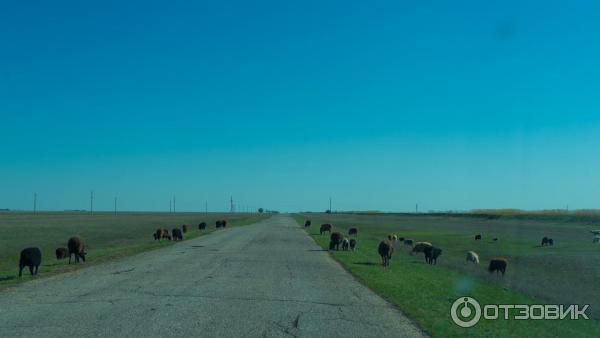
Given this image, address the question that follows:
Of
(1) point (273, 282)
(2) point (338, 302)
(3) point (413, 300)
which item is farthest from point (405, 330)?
(1) point (273, 282)

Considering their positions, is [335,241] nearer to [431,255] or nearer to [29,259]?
[431,255]

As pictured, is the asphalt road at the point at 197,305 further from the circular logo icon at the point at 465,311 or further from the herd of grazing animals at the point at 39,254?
the herd of grazing animals at the point at 39,254

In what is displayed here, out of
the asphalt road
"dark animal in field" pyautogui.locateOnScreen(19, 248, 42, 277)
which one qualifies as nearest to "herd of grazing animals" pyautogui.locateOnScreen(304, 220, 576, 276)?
the asphalt road

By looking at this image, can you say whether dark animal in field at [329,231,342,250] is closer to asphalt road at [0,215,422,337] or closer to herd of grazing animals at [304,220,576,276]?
herd of grazing animals at [304,220,576,276]

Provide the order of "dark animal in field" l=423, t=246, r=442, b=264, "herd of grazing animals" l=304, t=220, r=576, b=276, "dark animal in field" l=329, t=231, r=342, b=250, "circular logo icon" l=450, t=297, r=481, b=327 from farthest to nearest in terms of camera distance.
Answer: "dark animal in field" l=329, t=231, r=342, b=250 → "dark animal in field" l=423, t=246, r=442, b=264 → "herd of grazing animals" l=304, t=220, r=576, b=276 → "circular logo icon" l=450, t=297, r=481, b=327

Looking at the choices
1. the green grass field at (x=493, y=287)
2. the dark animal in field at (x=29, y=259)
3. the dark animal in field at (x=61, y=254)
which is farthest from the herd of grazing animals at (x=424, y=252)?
the dark animal in field at (x=61, y=254)

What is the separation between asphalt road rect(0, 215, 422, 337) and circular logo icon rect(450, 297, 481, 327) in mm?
1651

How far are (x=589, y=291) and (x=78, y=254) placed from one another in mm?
25911

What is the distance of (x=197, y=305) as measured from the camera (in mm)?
15070

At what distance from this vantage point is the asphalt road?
11992 millimetres

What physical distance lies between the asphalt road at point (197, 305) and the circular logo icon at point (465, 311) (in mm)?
1651

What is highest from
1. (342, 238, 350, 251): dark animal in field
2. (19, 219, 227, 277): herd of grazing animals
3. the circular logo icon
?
(19, 219, 227, 277): herd of grazing animals

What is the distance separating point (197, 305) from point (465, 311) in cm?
779

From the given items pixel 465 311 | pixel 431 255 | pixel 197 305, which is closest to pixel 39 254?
pixel 197 305
